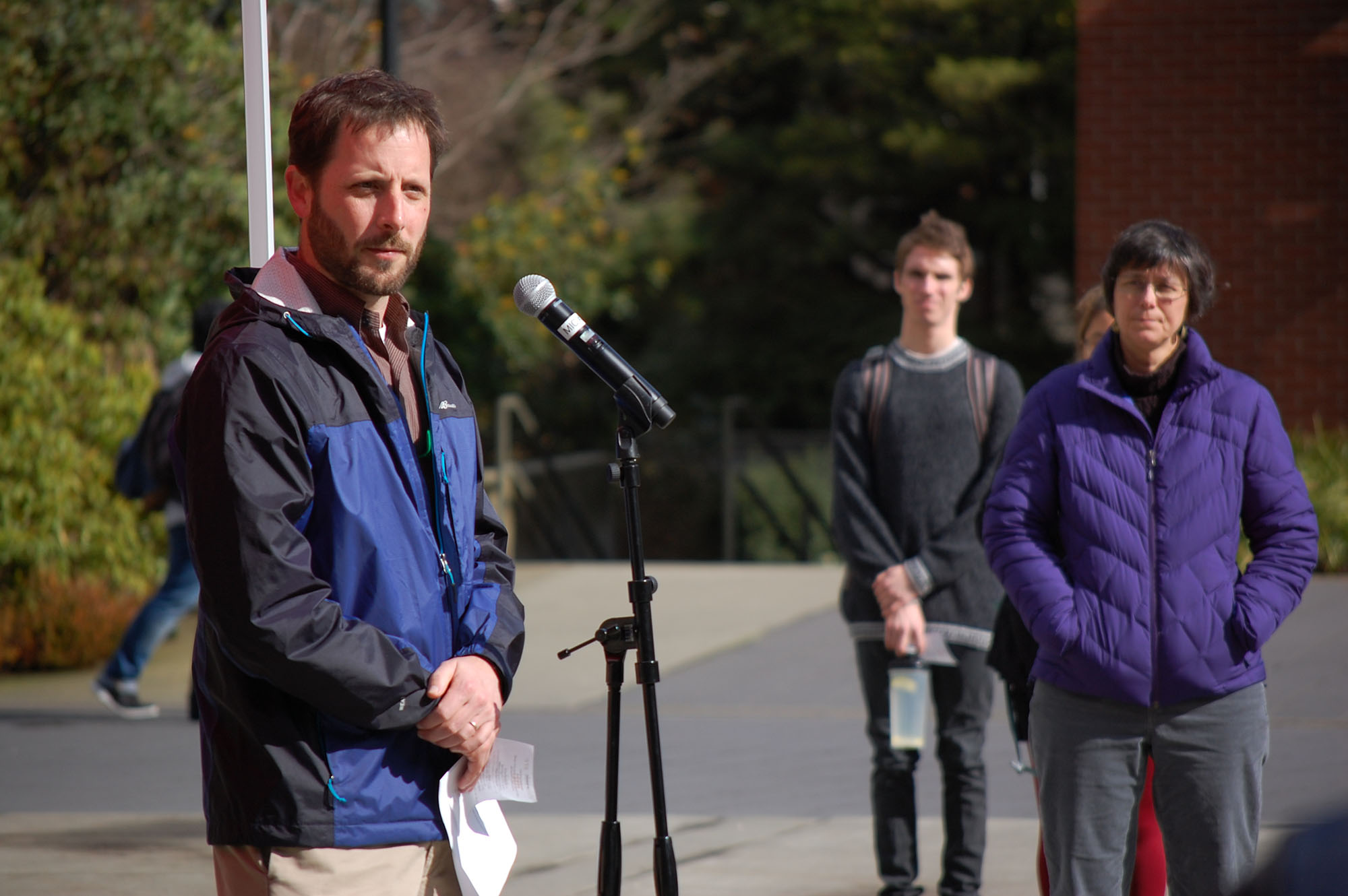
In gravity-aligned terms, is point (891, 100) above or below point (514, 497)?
above

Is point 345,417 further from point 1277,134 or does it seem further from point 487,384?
point 487,384

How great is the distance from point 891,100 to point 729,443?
7512 millimetres

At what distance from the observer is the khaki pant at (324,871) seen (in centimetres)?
238

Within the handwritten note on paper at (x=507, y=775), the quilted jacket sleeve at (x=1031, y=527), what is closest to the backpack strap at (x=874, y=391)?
the quilted jacket sleeve at (x=1031, y=527)

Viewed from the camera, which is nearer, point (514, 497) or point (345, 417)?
point (345, 417)

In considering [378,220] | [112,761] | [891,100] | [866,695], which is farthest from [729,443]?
[378,220]

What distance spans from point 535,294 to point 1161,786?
183cm

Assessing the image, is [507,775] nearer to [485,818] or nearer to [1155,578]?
[485,818]

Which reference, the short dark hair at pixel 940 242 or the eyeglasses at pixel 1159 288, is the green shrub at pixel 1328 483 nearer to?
the short dark hair at pixel 940 242

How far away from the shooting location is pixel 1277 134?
41.6ft

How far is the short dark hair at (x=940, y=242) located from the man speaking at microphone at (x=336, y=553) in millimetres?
2579

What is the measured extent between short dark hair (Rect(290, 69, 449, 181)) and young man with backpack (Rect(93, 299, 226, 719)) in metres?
4.96

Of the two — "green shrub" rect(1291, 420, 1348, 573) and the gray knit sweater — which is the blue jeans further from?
"green shrub" rect(1291, 420, 1348, 573)

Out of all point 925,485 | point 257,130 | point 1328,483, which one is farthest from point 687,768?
point 1328,483
